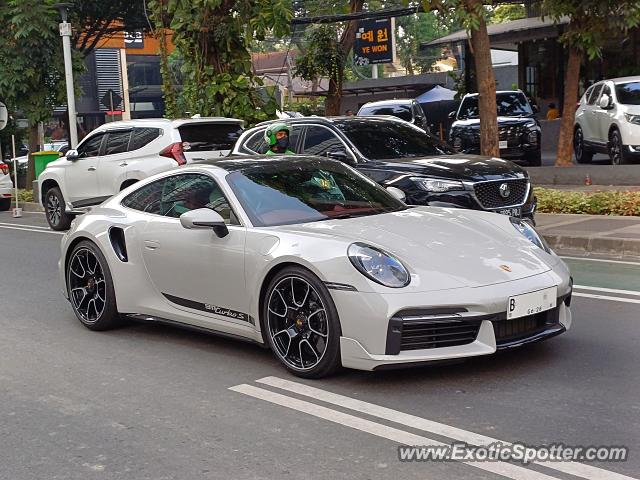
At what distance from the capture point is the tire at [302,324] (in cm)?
555

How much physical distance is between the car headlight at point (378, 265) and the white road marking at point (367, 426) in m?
0.81

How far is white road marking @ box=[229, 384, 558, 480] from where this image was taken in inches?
163

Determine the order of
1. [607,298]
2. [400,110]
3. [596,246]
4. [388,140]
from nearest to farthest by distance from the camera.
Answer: [607,298] → [596,246] → [388,140] → [400,110]

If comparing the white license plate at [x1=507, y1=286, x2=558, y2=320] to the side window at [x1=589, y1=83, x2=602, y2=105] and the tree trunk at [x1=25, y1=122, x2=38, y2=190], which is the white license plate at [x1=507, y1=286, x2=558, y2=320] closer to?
the side window at [x1=589, y1=83, x2=602, y2=105]

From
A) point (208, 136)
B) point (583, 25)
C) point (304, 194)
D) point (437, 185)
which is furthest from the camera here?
point (583, 25)

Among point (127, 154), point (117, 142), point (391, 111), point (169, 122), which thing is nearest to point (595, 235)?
point (169, 122)

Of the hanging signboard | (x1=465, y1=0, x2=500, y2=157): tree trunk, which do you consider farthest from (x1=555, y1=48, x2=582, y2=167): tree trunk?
the hanging signboard

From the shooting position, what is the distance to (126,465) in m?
4.50

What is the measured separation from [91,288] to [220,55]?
11878 mm

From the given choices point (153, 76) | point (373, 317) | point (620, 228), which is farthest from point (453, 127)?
point (153, 76)

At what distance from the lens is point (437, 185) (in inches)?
404

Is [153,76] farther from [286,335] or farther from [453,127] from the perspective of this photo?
[286,335]

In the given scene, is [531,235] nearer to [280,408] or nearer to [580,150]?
[280,408]

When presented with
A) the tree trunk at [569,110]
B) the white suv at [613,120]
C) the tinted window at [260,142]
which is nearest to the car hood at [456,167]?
the tinted window at [260,142]
